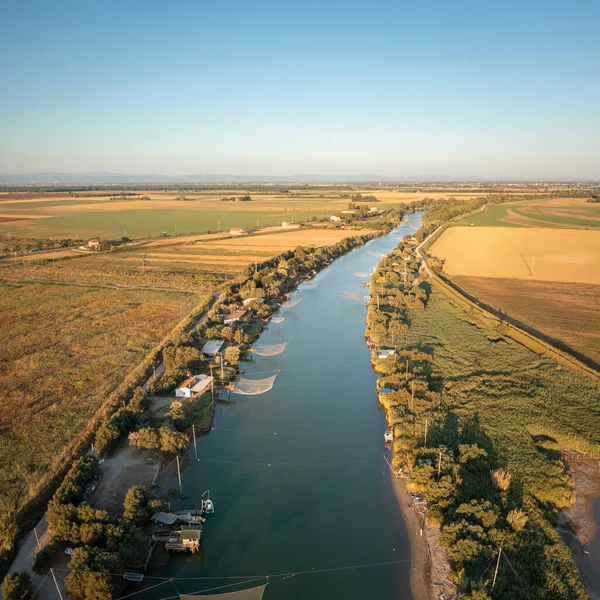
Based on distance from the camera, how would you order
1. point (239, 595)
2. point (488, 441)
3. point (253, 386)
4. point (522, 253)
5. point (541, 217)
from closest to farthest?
point (239, 595) → point (488, 441) → point (253, 386) → point (522, 253) → point (541, 217)

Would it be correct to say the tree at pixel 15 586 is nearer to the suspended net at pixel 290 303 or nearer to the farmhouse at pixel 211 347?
the farmhouse at pixel 211 347

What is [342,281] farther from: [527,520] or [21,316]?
[527,520]

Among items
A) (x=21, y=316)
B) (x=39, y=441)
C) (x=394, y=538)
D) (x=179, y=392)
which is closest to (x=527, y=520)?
(x=394, y=538)

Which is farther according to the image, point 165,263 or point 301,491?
point 165,263

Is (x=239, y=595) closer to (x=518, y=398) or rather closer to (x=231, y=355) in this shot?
(x=231, y=355)

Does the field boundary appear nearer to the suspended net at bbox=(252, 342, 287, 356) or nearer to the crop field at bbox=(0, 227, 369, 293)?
the suspended net at bbox=(252, 342, 287, 356)

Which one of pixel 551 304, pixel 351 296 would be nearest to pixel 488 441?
pixel 551 304
